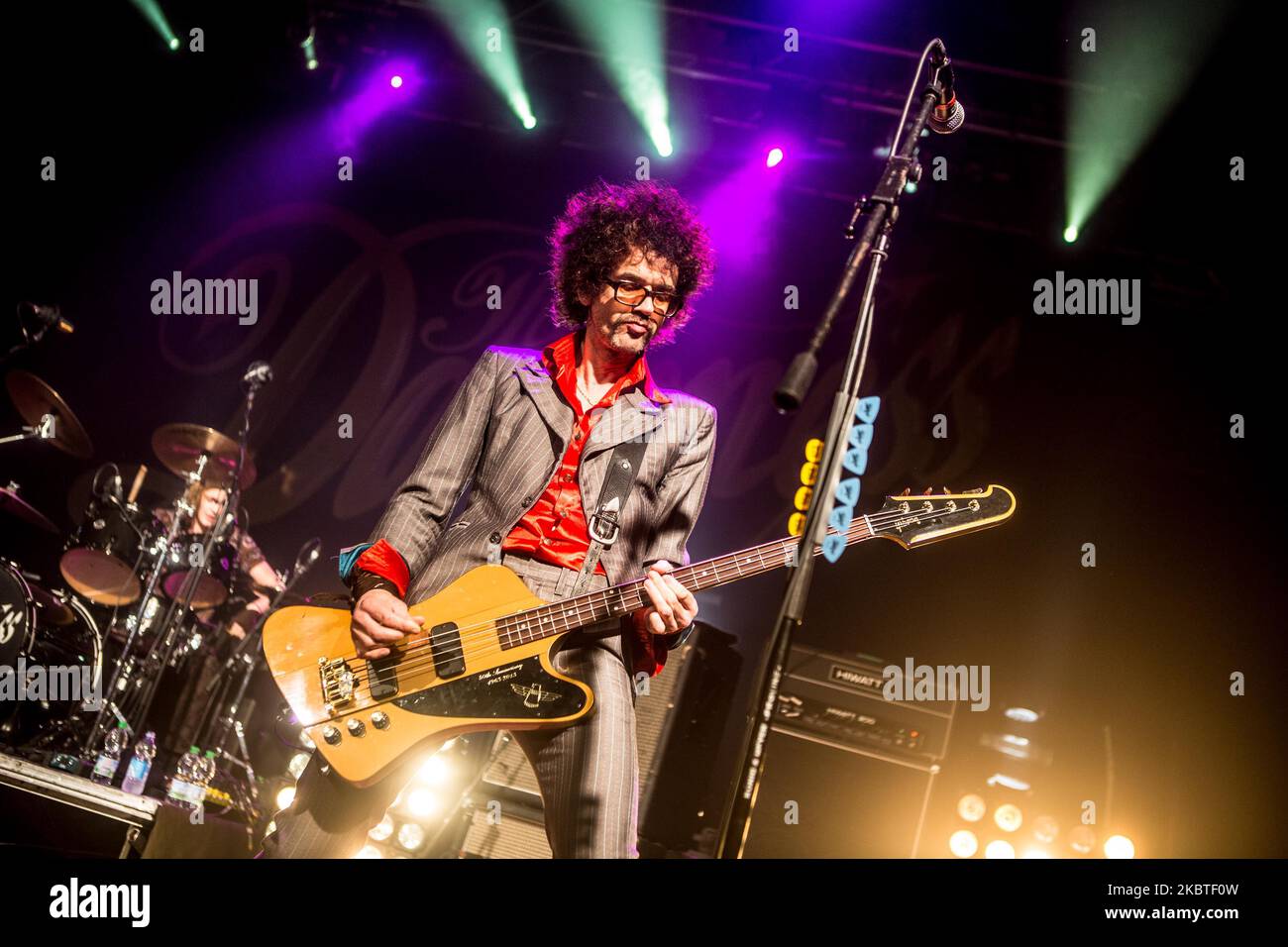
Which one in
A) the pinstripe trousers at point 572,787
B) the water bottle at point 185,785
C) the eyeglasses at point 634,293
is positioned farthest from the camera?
the water bottle at point 185,785

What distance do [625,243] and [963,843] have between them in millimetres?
3895

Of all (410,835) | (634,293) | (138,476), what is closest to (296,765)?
(410,835)

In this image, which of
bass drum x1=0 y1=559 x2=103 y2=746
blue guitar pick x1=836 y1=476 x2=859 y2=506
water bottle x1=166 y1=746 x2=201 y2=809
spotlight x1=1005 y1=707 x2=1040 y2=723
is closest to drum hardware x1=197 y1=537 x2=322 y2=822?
water bottle x1=166 y1=746 x2=201 y2=809

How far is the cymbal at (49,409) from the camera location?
5.39 m

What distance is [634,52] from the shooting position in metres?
6.87

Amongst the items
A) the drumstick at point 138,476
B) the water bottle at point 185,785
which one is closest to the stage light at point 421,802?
the water bottle at point 185,785

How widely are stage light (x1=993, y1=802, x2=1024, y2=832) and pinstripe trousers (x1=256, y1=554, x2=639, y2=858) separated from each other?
348 cm

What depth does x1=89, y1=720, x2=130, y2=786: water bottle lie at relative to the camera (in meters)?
4.32

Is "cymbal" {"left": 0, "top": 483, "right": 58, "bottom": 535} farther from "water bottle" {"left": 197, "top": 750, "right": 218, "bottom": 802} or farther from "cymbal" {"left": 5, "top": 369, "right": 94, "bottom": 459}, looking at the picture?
"water bottle" {"left": 197, "top": 750, "right": 218, "bottom": 802}

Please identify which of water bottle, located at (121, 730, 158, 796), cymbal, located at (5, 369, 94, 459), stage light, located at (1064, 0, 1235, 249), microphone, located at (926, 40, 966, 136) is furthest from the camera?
stage light, located at (1064, 0, 1235, 249)

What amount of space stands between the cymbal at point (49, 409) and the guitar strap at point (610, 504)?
4353 mm

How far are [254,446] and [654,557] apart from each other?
581cm

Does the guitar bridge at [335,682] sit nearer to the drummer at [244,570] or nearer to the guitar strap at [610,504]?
the guitar strap at [610,504]

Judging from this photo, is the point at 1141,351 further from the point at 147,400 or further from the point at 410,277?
the point at 147,400
